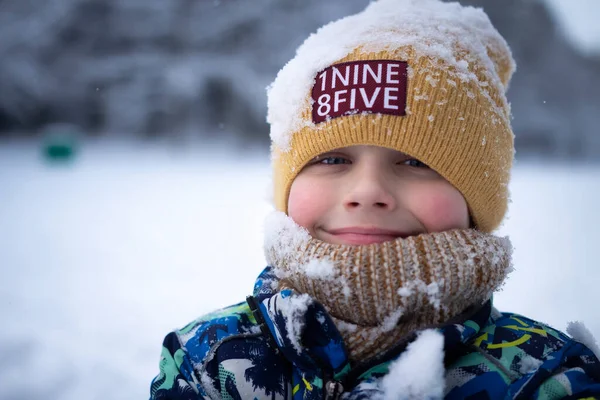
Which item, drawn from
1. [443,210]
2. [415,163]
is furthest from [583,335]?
[415,163]

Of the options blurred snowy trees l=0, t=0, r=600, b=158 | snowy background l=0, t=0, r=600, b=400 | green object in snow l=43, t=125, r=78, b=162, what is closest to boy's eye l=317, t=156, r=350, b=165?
snowy background l=0, t=0, r=600, b=400

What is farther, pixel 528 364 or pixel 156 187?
pixel 156 187

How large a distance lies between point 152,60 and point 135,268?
447 inches

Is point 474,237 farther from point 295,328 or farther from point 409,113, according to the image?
point 295,328

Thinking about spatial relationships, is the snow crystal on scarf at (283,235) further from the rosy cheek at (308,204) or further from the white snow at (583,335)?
the white snow at (583,335)

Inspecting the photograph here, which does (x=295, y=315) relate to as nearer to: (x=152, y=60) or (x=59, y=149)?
(x=59, y=149)

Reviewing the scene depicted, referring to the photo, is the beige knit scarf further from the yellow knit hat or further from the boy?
the yellow knit hat

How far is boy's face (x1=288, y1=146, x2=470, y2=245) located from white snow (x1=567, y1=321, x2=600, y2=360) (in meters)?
0.29

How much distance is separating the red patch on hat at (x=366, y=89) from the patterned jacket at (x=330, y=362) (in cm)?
38

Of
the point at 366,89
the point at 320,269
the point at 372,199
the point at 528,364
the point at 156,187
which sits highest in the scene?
the point at 156,187

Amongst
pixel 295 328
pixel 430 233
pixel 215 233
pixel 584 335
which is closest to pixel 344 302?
pixel 295 328

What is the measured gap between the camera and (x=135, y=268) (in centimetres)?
282

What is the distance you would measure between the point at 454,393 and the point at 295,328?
294 millimetres

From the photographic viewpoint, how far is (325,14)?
41.2ft
